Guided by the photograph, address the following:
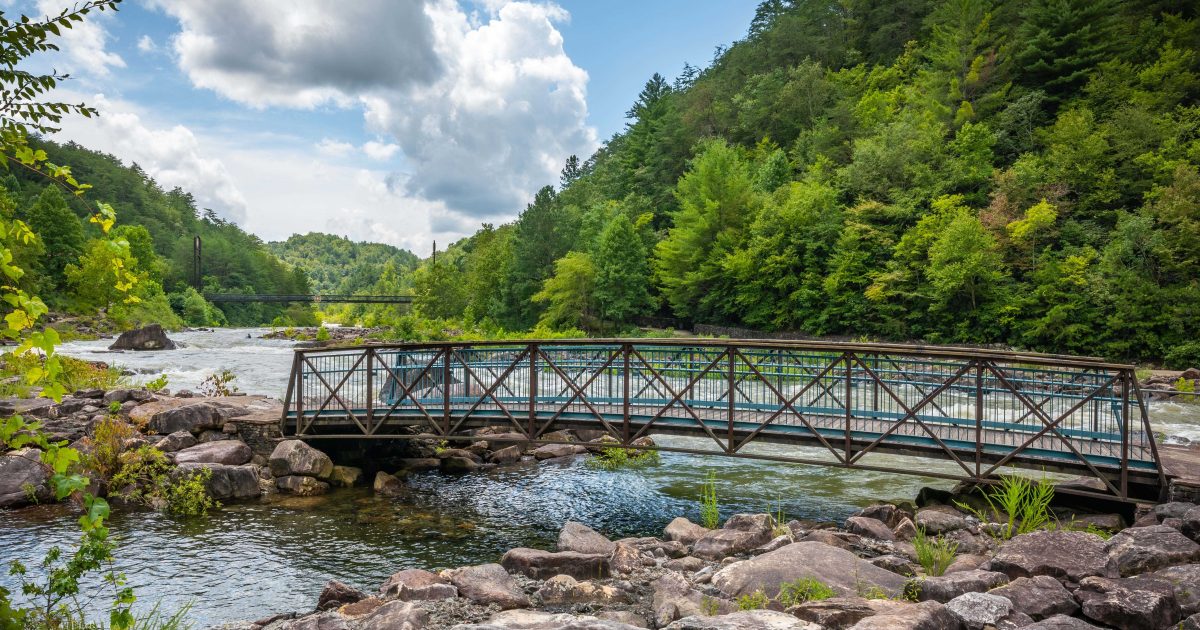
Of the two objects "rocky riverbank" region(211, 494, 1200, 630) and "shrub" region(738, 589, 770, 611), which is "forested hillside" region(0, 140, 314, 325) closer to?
"rocky riverbank" region(211, 494, 1200, 630)

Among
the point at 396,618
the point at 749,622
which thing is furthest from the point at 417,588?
the point at 749,622

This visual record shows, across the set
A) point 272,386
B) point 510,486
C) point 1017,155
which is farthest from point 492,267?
point 510,486

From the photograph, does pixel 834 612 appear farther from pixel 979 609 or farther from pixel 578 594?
pixel 578 594

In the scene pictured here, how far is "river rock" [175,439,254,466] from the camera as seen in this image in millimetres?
14898

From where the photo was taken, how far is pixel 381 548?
11641 millimetres

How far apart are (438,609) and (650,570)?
3237 millimetres

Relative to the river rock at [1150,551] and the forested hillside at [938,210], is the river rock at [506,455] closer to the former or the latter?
the river rock at [1150,551]

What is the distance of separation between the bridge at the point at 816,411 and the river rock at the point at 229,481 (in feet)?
5.62

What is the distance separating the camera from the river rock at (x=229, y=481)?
14.1 metres

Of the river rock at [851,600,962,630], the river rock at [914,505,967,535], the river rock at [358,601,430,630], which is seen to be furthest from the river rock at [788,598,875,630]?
the river rock at [914,505,967,535]

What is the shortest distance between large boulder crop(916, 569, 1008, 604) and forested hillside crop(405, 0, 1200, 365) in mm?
34605

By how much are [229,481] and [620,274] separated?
38.8 m

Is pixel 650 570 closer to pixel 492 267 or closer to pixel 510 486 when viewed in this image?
pixel 510 486

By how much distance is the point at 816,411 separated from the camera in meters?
13.9
